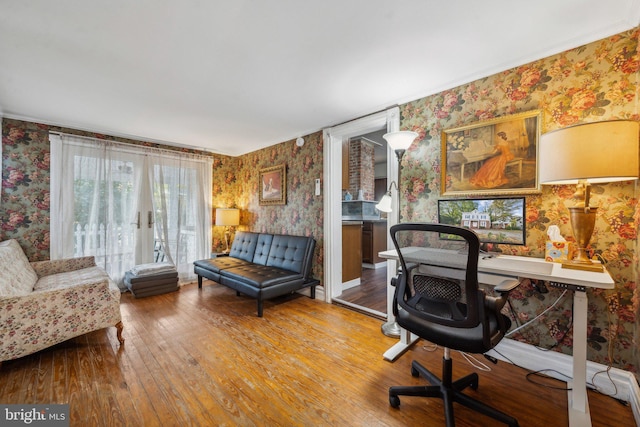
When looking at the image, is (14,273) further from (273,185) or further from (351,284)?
(351,284)

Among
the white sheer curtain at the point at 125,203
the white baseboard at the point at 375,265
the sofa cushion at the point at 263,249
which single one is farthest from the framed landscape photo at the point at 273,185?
the white baseboard at the point at 375,265

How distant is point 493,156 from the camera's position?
2059 millimetres

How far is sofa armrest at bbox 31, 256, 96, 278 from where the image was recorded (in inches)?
114

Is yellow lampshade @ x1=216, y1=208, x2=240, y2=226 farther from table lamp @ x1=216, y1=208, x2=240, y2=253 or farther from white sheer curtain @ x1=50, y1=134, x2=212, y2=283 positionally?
white sheer curtain @ x1=50, y1=134, x2=212, y2=283

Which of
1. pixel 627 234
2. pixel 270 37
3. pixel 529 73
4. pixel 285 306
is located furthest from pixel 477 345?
pixel 285 306

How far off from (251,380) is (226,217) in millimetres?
3145

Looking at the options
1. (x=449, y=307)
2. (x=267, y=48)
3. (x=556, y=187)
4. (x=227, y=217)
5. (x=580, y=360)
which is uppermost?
(x=267, y=48)

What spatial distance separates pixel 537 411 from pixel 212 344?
2353 mm

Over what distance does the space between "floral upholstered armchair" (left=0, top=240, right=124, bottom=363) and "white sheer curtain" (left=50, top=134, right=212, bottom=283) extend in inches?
32.1

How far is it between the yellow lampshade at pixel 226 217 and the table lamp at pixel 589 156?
4.21 metres

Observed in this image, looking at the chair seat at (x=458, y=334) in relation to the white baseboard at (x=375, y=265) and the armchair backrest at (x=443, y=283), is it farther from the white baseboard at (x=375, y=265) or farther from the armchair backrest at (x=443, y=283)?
the white baseboard at (x=375, y=265)

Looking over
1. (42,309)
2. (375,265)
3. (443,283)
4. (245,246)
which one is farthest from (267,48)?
(375,265)

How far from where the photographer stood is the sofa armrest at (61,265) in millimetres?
2908

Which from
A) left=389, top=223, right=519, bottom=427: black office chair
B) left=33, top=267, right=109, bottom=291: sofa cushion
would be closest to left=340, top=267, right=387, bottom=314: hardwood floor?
left=389, top=223, right=519, bottom=427: black office chair
